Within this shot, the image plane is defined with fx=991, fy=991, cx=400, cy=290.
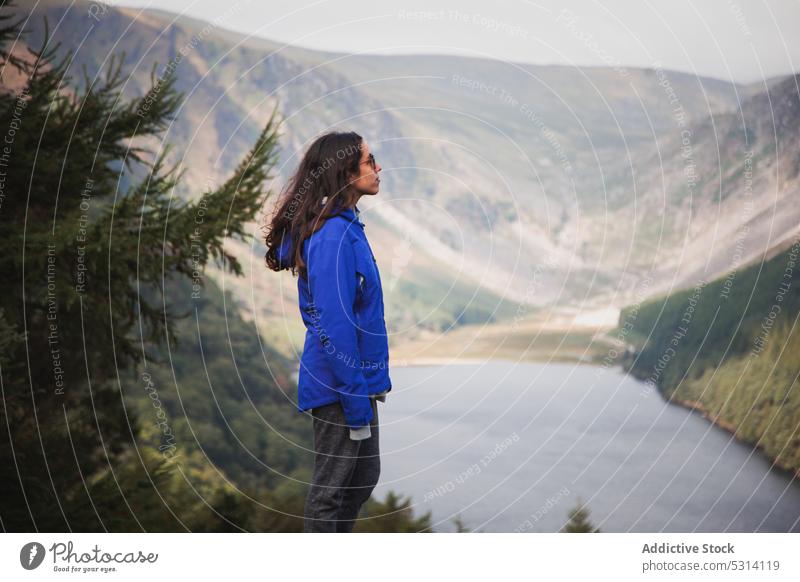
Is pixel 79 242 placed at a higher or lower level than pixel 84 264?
higher

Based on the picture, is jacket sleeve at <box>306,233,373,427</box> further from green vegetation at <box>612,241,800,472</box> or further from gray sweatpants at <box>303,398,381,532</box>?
green vegetation at <box>612,241,800,472</box>

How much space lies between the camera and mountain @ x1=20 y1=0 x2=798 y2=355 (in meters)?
35.0

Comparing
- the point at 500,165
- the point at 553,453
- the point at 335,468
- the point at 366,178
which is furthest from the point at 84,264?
the point at 500,165

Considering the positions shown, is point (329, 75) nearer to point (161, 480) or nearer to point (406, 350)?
point (406, 350)

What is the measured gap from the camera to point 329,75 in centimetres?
5094

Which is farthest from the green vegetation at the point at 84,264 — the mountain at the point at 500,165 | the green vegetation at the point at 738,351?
the mountain at the point at 500,165

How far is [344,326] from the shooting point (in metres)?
4.68

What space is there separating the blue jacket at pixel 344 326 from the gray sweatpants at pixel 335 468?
10cm

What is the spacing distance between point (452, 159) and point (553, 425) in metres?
17.2

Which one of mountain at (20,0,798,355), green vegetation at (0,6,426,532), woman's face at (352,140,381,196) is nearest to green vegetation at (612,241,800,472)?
mountain at (20,0,798,355)

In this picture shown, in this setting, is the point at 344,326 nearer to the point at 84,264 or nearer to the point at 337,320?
the point at 337,320

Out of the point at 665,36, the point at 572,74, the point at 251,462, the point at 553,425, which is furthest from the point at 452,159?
the point at 665,36

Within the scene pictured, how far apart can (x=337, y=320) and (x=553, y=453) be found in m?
32.2
